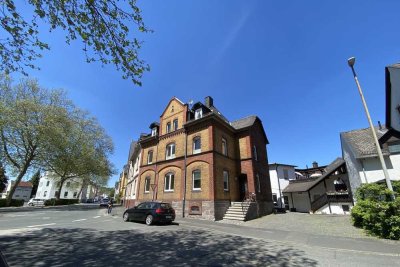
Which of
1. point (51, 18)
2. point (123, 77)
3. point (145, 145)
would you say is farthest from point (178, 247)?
point (145, 145)

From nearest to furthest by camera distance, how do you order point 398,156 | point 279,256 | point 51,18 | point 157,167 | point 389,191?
point 51,18 < point 279,256 < point 389,191 < point 398,156 < point 157,167

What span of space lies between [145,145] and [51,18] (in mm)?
22224

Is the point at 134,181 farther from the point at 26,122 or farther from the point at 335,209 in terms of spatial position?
the point at 335,209

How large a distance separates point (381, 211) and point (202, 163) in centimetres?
1289

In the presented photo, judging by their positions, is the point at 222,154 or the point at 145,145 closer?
the point at 222,154

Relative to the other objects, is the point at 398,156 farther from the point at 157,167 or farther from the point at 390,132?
Answer: the point at 157,167

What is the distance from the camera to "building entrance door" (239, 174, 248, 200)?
2209cm

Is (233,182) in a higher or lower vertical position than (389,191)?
higher

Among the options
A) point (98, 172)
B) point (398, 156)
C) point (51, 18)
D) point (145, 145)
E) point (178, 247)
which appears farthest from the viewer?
point (98, 172)

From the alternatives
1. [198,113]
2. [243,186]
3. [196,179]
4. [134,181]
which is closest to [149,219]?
[196,179]

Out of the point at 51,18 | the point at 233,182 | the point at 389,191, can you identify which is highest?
the point at 51,18

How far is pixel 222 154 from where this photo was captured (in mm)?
20828

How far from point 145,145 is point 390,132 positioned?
26103 millimetres

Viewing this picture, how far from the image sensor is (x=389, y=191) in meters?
10.6
